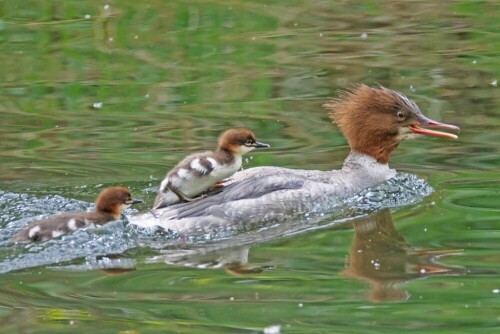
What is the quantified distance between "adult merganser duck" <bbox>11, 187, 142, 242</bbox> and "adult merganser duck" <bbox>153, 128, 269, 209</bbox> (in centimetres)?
40

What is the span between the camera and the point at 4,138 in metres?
10.5

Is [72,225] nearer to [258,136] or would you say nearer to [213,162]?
[213,162]

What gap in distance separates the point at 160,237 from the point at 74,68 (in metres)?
5.43

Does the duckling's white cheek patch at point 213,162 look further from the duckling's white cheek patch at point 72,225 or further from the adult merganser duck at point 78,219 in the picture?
the duckling's white cheek patch at point 72,225

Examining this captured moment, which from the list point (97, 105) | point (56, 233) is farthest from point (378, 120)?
point (97, 105)

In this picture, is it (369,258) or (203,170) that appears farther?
(203,170)

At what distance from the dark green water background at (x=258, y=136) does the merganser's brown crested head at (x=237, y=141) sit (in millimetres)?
794

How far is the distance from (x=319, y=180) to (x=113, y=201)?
169cm

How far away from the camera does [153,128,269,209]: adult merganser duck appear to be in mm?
8492

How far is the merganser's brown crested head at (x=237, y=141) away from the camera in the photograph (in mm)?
8656

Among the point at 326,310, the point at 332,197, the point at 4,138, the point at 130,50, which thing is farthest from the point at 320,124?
the point at 326,310

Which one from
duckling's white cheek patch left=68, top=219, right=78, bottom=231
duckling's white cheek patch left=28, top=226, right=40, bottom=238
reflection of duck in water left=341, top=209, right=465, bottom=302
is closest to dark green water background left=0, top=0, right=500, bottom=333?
reflection of duck in water left=341, top=209, right=465, bottom=302

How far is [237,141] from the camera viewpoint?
341 inches

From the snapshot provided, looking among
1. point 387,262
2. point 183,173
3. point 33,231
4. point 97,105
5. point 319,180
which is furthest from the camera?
point 97,105
